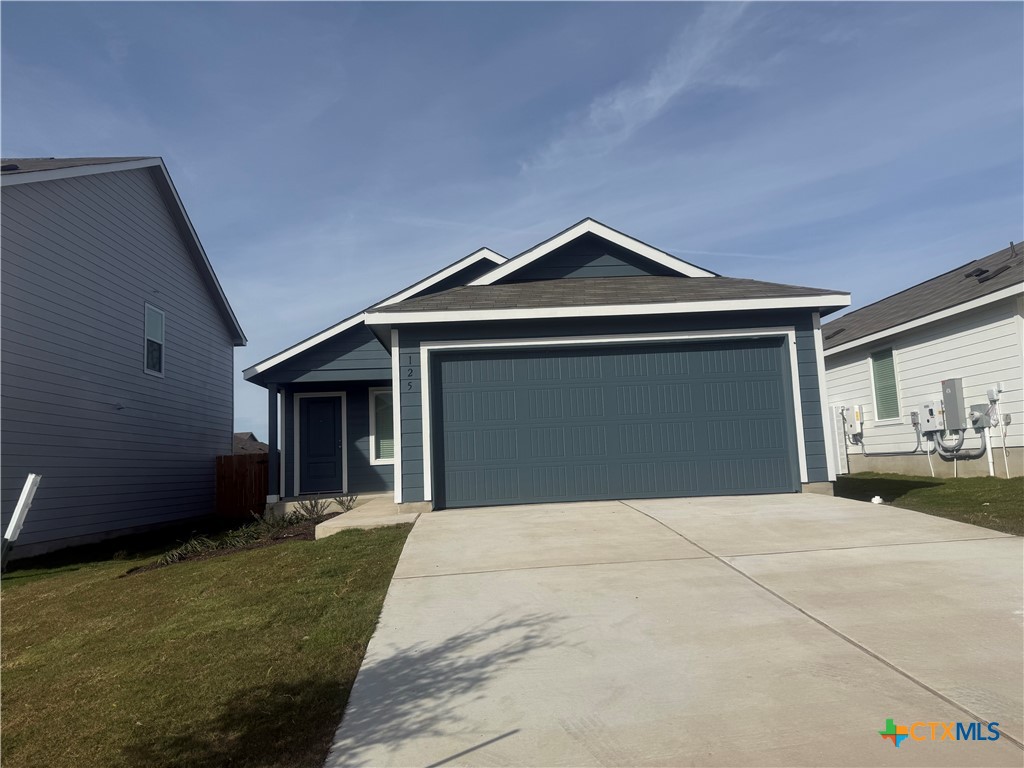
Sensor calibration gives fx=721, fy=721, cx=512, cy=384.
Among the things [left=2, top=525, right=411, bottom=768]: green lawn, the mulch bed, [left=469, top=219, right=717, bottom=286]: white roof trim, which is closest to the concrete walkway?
the mulch bed

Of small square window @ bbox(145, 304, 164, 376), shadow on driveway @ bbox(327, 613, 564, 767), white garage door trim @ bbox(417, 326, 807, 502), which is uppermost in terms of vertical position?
small square window @ bbox(145, 304, 164, 376)

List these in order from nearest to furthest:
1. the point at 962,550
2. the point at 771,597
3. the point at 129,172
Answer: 1. the point at 771,597
2. the point at 962,550
3. the point at 129,172

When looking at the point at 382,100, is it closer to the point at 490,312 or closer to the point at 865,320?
the point at 490,312

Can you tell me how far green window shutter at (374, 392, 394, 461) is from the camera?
15.0 m

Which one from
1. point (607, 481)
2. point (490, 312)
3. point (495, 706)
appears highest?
point (490, 312)

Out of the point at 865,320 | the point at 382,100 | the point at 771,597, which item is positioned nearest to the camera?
the point at 771,597

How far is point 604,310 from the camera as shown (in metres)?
9.61

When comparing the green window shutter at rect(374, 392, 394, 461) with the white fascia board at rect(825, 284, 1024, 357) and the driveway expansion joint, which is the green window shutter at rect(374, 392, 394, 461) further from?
the white fascia board at rect(825, 284, 1024, 357)

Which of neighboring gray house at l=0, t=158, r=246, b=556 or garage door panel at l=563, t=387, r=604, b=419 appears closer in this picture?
garage door panel at l=563, t=387, r=604, b=419

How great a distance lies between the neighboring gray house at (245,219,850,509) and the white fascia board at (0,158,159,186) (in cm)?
541

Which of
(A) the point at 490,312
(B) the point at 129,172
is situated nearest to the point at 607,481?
(A) the point at 490,312

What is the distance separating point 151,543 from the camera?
39.8 feet

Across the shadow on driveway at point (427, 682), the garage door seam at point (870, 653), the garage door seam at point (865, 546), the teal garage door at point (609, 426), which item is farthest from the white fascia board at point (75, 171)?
the garage door seam at point (865, 546)

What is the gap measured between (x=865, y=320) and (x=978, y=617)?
47.4 feet
